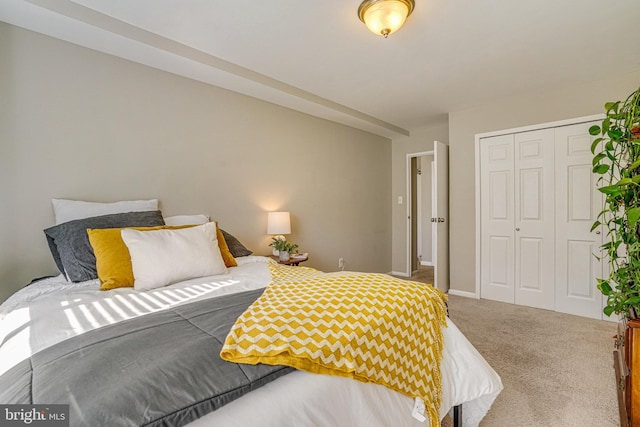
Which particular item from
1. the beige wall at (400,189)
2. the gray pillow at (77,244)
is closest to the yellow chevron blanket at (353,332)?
the gray pillow at (77,244)

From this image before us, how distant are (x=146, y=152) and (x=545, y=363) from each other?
137 inches

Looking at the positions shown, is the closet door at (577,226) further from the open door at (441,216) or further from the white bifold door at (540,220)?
the open door at (441,216)

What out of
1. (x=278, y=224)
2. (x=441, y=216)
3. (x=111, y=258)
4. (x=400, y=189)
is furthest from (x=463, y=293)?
(x=111, y=258)

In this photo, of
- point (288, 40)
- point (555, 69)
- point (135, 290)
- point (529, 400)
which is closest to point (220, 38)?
point (288, 40)

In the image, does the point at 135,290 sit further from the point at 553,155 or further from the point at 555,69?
the point at 553,155

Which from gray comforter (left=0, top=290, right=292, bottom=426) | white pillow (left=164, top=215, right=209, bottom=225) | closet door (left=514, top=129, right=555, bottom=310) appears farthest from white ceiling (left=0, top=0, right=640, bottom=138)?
gray comforter (left=0, top=290, right=292, bottom=426)

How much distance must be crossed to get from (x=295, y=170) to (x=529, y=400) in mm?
2882

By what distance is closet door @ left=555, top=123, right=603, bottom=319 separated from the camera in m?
3.02

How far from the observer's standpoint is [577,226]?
3.11 meters

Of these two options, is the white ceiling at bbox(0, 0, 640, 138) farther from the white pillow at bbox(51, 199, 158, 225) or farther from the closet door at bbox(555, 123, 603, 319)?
the white pillow at bbox(51, 199, 158, 225)

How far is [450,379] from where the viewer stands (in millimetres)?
1330

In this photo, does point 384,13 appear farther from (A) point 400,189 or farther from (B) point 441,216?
(A) point 400,189

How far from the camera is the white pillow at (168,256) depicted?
159 cm

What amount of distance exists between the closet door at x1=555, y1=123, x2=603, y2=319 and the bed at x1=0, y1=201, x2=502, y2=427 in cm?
265
